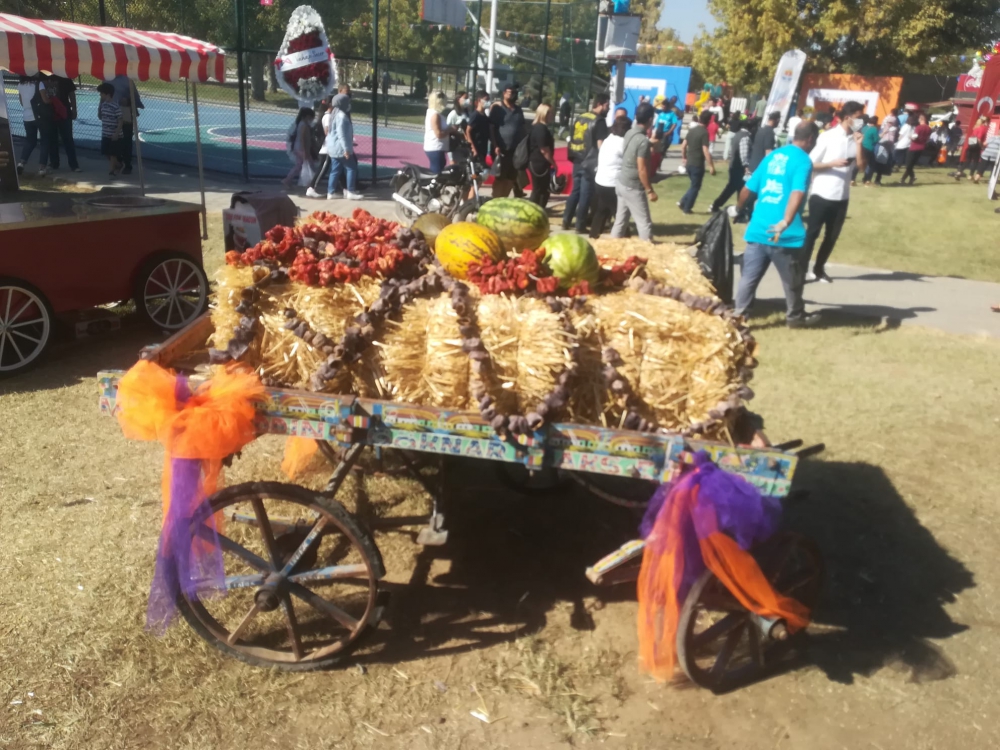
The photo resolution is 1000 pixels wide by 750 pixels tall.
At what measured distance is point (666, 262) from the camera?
416 cm

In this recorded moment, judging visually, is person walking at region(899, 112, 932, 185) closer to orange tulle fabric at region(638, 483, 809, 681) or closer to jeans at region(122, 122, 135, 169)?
jeans at region(122, 122, 135, 169)

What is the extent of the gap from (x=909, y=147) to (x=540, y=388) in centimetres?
2612

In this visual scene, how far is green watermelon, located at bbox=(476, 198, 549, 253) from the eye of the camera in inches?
159

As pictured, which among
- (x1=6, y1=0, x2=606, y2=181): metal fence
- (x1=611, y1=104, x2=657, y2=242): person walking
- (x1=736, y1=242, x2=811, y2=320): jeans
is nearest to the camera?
(x1=736, y1=242, x2=811, y2=320): jeans

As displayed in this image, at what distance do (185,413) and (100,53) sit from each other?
601cm

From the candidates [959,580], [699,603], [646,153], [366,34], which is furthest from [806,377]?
[366,34]

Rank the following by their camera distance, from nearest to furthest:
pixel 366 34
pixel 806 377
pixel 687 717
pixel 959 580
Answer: pixel 687 717
pixel 959 580
pixel 806 377
pixel 366 34

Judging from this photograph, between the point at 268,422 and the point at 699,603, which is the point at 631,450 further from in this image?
the point at 268,422

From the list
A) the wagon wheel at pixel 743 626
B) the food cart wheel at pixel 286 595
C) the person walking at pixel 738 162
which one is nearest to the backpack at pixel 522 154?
the person walking at pixel 738 162

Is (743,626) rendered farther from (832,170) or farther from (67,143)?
(67,143)

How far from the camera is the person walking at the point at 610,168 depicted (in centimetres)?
1017

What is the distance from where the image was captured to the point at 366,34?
32.7 metres

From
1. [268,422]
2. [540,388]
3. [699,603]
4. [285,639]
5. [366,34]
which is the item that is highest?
[366,34]

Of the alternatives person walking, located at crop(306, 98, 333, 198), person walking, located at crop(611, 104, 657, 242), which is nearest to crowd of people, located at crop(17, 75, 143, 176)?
person walking, located at crop(306, 98, 333, 198)
